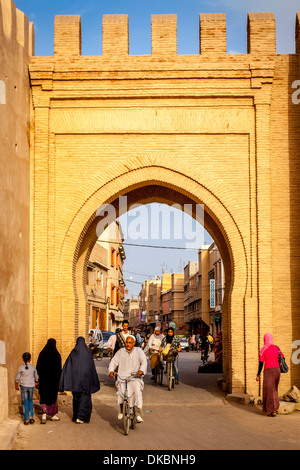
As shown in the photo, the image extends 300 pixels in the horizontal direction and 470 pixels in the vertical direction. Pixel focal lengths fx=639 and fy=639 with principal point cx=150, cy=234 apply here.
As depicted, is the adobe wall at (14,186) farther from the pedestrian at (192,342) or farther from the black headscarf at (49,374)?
the pedestrian at (192,342)

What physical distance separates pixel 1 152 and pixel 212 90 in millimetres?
4860

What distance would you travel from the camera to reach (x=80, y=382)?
10.3 metres

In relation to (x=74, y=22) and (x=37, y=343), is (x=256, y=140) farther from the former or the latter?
(x=37, y=343)

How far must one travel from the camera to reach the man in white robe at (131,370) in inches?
384

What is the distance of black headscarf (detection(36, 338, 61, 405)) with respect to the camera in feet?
34.8

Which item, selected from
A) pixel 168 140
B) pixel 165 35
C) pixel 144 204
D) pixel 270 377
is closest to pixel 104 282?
pixel 144 204

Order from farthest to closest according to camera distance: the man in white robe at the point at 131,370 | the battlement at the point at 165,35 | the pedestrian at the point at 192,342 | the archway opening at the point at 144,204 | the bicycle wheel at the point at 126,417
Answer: the pedestrian at the point at 192,342, the archway opening at the point at 144,204, the battlement at the point at 165,35, the man in white robe at the point at 131,370, the bicycle wheel at the point at 126,417

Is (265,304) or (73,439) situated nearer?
(73,439)

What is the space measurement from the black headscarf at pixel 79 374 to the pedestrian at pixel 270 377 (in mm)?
2935

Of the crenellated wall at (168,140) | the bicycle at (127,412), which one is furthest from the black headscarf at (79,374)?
the crenellated wall at (168,140)

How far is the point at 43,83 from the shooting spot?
13680mm

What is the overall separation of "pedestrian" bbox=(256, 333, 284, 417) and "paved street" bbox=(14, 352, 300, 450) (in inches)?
8.4

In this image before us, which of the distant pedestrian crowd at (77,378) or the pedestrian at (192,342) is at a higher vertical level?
the distant pedestrian crowd at (77,378)
